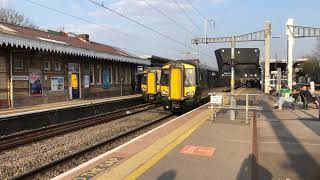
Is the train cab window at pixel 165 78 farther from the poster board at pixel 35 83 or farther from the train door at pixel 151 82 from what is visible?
the poster board at pixel 35 83

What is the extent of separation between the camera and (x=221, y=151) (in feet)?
30.7

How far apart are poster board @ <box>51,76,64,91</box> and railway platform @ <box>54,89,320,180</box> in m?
14.7

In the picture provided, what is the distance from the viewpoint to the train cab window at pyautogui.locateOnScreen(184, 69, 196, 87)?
69.1 feet

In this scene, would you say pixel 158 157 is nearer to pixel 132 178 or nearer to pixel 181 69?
pixel 132 178

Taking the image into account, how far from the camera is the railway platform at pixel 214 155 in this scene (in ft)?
24.2

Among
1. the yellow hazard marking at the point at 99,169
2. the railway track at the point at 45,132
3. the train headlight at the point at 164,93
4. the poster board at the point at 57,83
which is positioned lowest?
the railway track at the point at 45,132

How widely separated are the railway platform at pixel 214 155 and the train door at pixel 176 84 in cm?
729

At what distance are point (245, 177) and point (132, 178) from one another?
1.92m

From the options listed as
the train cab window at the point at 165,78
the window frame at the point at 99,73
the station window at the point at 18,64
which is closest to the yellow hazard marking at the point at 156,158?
the train cab window at the point at 165,78

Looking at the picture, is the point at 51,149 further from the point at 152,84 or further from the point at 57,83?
the point at 152,84

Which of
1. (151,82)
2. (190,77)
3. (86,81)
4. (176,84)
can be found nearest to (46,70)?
(86,81)

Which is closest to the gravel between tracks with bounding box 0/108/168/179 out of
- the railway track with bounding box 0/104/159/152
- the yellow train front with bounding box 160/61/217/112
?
the railway track with bounding box 0/104/159/152

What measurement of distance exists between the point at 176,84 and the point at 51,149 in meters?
9.98

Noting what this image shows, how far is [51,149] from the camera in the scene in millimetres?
12117
